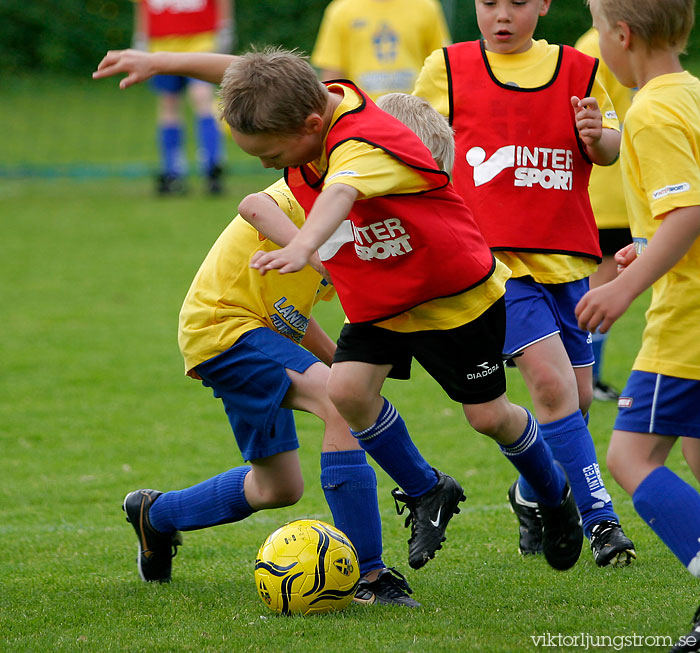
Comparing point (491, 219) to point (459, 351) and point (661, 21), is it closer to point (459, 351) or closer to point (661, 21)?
point (459, 351)

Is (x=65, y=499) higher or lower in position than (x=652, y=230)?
lower

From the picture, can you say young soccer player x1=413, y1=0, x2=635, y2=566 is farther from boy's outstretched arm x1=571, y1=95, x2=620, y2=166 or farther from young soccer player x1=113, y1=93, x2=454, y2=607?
young soccer player x1=113, y1=93, x2=454, y2=607

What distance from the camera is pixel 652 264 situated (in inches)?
103

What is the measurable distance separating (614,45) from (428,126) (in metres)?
0.68

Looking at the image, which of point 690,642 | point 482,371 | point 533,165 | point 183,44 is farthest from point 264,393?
point 183,44

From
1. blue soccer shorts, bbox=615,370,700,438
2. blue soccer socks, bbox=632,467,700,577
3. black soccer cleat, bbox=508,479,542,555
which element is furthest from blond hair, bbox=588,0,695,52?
black soccer cleat, bbox=508,479,542,555

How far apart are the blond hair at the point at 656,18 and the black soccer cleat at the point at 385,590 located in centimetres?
172

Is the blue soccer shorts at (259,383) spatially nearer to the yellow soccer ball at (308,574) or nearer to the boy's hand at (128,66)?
the yellow soccer ball at (308,574)

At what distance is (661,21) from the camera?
2.73 meters

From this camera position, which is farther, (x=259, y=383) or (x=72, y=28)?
(x=72, y=28)

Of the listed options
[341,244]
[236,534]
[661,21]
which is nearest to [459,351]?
[341,244]

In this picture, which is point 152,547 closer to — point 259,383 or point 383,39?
point 259,383

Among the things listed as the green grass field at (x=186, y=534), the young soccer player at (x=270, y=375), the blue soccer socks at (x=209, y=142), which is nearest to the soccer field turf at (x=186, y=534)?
the green grass field at (x=186, y=534)

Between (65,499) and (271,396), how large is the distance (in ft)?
5.82
